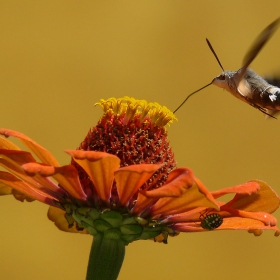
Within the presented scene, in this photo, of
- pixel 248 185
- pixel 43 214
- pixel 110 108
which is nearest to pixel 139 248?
pixel 43 214

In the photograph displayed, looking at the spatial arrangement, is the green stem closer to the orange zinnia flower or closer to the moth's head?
the orange zinnia flower

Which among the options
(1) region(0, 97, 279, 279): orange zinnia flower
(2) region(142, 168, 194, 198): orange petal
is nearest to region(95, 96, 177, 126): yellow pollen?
(1) region(0, 97, 279, 279): orange zinnia flower

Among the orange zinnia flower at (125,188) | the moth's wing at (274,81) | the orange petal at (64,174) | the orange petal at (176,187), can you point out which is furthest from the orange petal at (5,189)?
the moth's wing at (274,81)

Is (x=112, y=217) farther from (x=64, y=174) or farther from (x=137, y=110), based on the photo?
(x=137, y=110)

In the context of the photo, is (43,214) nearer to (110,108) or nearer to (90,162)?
(110,108)

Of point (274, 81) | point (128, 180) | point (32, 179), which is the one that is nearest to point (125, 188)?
point (128, 180)

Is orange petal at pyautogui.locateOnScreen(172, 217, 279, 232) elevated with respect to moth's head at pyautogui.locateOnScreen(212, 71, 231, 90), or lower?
lower

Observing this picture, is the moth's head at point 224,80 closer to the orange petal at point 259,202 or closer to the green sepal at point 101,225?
the orange petal at point 259,202

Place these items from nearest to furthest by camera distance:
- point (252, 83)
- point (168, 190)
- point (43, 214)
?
point (168, 190) → point (252, 83) → point (43, 214)
